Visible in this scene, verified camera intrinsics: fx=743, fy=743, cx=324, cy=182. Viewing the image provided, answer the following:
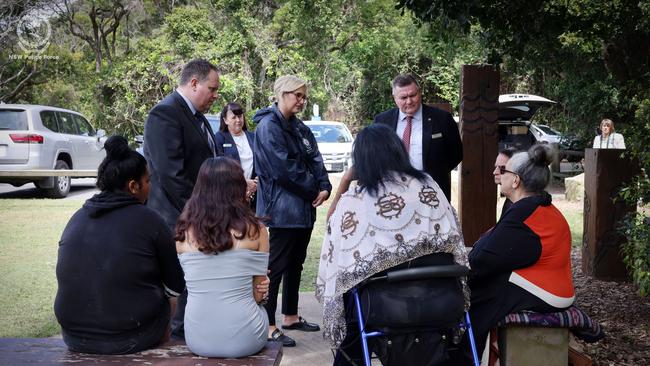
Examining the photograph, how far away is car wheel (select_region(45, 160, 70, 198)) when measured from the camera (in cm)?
1528

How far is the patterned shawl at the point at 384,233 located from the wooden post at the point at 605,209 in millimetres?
4214

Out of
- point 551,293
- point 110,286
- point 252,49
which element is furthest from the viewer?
point 252,49

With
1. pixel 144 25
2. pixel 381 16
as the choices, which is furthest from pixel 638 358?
pixel 144 25

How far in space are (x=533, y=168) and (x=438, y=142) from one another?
54.5 inches

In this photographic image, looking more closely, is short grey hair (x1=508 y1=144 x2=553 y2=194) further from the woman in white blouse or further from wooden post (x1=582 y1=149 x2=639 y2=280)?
the woman in white blouse

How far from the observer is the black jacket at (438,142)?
17.6 feet

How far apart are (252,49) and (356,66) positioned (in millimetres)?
6092

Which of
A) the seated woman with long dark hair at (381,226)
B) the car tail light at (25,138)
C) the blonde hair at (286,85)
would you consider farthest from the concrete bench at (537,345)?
the car tail light at (25,138)

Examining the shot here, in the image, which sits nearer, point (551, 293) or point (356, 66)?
point (551, 293)

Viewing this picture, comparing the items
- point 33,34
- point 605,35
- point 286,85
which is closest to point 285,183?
point 286,85

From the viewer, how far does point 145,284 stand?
11.2 ft

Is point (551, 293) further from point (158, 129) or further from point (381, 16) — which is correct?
Answer: point (381, 16)

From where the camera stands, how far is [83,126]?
17.1 m

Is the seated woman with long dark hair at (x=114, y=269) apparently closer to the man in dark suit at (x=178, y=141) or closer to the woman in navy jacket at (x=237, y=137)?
the man in dark suit at (x=178, y=141)
